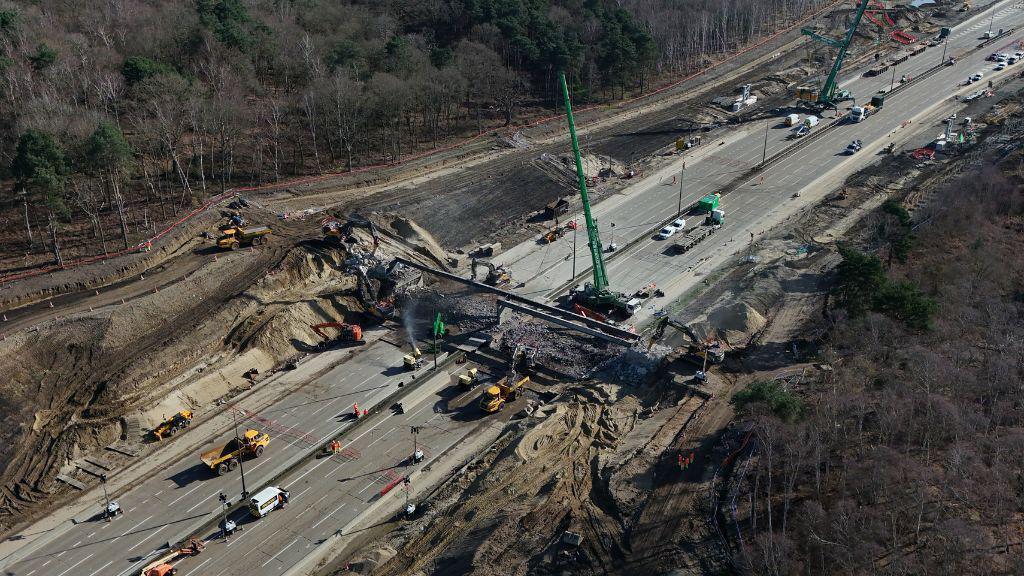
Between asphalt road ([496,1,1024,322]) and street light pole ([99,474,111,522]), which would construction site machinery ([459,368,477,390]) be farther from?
street light pole ([99,474,111,522])

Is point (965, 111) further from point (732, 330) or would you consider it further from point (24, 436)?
point (24, 436)

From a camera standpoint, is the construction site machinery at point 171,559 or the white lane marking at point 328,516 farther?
the white lane marking at point 328,516

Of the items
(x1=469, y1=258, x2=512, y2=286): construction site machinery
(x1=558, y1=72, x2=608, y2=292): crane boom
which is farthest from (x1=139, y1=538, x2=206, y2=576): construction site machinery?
(x1=558, y1=72, x2=608, y2=292): crane boom

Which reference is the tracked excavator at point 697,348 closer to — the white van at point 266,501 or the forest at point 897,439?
the forest at point 897,439

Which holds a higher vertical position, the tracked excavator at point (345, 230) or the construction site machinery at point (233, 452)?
the tracked excavator at point (345, 230)

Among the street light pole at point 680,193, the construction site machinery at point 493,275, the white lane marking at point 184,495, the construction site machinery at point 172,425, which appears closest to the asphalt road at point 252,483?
the white lane marking at point 184,495

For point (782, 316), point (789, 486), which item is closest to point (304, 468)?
point (789, 486)

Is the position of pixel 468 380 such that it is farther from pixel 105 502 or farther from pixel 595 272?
pixel 105 502
